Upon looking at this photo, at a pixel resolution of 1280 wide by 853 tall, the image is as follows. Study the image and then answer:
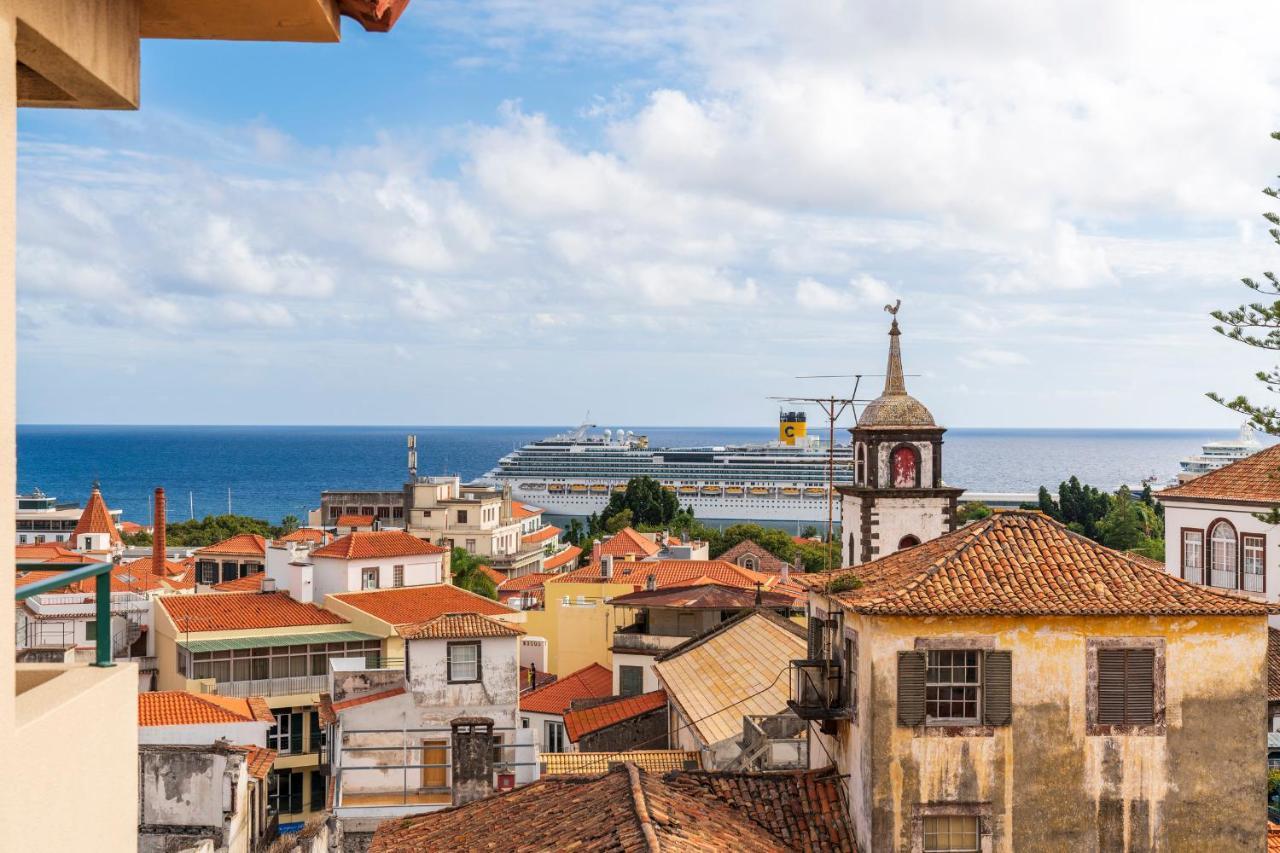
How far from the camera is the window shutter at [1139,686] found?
15.5 m

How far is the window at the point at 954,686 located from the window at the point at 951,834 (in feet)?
3.87

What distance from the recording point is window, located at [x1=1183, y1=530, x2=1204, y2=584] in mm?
38156

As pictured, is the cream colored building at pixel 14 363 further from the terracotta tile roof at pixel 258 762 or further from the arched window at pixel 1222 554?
the arched window at pixel 1222 554

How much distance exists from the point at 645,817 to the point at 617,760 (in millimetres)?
9349

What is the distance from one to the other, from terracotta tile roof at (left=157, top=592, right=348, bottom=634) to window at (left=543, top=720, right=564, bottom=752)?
11.9m

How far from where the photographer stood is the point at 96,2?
13.2 feet

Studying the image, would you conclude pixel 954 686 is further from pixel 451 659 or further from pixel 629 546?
pixel 629 546

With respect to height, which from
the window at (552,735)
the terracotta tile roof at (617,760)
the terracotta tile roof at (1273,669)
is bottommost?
the window at (552,735)

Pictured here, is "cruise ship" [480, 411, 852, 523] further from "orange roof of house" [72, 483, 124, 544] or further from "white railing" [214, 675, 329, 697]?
"white railing" [214, 675, 329, 697]

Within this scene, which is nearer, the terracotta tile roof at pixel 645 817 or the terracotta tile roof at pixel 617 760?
the terracotta tile roof at pixel 645 817

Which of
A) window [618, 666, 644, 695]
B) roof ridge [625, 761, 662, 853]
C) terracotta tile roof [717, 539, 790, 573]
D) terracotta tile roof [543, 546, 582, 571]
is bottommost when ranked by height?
terracotta tile roof [543, 546, 582, 571]

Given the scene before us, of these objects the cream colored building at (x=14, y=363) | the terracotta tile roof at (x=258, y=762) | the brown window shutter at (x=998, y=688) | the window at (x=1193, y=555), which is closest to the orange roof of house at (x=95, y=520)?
the terracotta tile roof at (x=258, y=762)

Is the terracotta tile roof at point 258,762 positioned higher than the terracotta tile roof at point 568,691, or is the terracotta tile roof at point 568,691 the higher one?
the terracotta tile roof at point 258,762

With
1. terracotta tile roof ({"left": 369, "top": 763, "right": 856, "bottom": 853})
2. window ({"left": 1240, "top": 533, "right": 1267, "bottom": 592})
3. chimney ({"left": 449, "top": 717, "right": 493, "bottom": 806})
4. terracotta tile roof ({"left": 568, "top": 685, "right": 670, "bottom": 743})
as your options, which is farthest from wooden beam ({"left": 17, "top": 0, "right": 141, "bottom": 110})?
window ({"left": 1240, "top": 533, "right": 1267, "bottom": 592})
